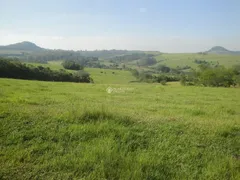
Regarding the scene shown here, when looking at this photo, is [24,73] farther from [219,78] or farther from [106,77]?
[219,78]

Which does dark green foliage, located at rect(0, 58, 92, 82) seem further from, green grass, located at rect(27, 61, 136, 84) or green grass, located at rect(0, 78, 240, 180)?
green grass, located at rect(0, 78, 240, 180)

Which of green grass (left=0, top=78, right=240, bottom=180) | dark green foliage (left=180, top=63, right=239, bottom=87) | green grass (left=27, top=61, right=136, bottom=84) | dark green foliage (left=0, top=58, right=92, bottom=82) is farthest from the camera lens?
green grass (left=27, top=61, right=136, bottom=84)

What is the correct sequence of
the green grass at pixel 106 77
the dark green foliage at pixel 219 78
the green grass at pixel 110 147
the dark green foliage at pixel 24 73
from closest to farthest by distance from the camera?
1. the green grass at pixel 110 147
2. the dark green foliage at pixel 24 73
3. the dark green foliage at pixel 219 78
4. the green grass at pixel 106 77

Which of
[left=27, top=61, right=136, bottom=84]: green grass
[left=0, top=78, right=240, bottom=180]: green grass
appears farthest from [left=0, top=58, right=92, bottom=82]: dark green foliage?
[left=0, top=78, right=240, bottom=180]: green grass

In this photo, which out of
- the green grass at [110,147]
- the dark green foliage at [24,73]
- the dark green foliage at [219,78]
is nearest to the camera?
the green grass at [110,147]

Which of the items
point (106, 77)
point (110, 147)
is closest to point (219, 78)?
point (106, 77)

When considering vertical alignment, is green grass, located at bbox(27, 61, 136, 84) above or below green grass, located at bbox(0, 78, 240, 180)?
below

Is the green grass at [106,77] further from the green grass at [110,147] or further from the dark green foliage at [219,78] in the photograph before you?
the green grass at [110,147]

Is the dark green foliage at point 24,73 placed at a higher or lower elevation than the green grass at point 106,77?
higher

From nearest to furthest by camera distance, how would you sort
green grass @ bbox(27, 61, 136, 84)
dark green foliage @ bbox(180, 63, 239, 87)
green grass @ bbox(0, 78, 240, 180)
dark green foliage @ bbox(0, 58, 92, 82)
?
green grass @ bbox(0, 78, 240, 180) < dark green foliage @ bbox(0, 58, 92, 82) < dark green foliage @ bbox(180, 63, 239, 87) < green grass @ bbox(27, 61, 136, 84)

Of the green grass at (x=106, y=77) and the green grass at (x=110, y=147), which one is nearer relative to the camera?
the green grass at (x=110, y=147)

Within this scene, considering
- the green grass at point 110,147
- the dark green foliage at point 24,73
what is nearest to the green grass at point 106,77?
the dark green foliage at point 24,73

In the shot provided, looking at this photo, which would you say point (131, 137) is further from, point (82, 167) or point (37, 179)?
point (37, 179)

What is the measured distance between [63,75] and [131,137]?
67.5 metres
